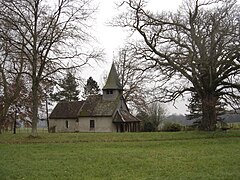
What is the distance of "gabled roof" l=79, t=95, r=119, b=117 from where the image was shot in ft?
176

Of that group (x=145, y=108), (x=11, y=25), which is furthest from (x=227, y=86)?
(x=145, y=108)

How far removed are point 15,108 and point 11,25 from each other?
17440mm

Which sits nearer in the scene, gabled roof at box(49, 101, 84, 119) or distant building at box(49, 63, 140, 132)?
distant building at box(49, 63, 140, 132)

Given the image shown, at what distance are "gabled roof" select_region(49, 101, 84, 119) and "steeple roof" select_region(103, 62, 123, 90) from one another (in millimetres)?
6669

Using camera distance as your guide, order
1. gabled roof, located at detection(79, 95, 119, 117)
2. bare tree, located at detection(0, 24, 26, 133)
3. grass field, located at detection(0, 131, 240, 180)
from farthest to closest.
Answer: gabled roof, located at detection(79, 95, 119, 117) → bare tree, located at detection(0, 24, 26, 133) → grass field, located at detection(0, 131, 240, 180)

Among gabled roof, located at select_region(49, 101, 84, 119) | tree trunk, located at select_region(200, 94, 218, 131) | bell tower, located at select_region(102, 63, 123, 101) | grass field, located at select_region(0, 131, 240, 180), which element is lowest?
grass field, located at select_region(0, 131, 240, 180)

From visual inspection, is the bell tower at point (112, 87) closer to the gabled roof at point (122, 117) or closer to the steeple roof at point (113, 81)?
the steeple roof at point (113, 81)

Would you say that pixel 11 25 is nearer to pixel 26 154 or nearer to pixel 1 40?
pixel 1 40

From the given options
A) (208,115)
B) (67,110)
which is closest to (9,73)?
(208,115)

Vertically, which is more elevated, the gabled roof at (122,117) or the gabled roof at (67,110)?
the gabled roof at (67,110)

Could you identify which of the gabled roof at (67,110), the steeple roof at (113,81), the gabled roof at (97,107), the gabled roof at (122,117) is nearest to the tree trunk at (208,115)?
the gabled roof at (122,117)

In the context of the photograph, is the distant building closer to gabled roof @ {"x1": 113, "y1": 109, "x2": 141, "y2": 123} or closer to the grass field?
gabled roof @ {"x1": 113, "y1": 109, "x2": 141, "y2": 123}

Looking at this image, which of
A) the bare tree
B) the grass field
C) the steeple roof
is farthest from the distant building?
the grass field

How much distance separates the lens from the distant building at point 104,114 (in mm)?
52969
